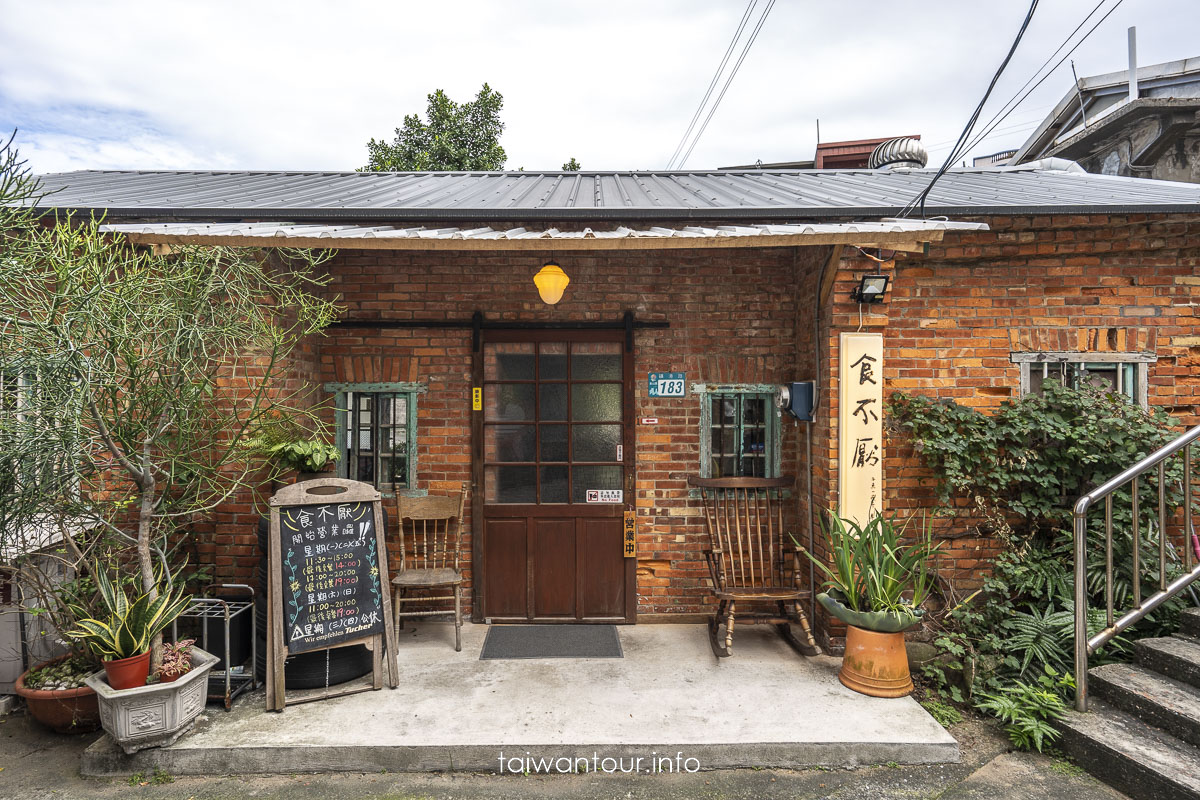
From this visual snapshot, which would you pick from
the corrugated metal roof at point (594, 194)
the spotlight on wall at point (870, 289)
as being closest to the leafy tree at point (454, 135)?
the corrugated metal roof at point (594, 194)

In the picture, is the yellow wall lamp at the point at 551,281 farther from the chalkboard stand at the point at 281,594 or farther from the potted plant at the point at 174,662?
the potted plant at the point at 174,662

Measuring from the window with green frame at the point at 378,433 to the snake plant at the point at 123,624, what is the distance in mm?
1697

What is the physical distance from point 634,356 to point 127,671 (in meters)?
3.58

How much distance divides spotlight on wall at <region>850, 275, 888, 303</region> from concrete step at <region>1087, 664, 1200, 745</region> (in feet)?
8.20

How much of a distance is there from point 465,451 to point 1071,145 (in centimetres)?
1203

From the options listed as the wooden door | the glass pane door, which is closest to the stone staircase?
the wooden door

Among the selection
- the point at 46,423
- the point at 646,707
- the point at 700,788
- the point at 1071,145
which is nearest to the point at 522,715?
the point at 646,707

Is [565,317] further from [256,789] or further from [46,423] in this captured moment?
[256,789]

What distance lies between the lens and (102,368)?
3.03m

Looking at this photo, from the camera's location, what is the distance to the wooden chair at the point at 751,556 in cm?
424

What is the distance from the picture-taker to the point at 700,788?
297cm

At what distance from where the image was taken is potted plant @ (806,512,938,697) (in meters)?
3.60

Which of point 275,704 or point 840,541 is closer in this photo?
point 275,704

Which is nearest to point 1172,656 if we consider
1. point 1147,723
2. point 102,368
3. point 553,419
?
point 1147,723
